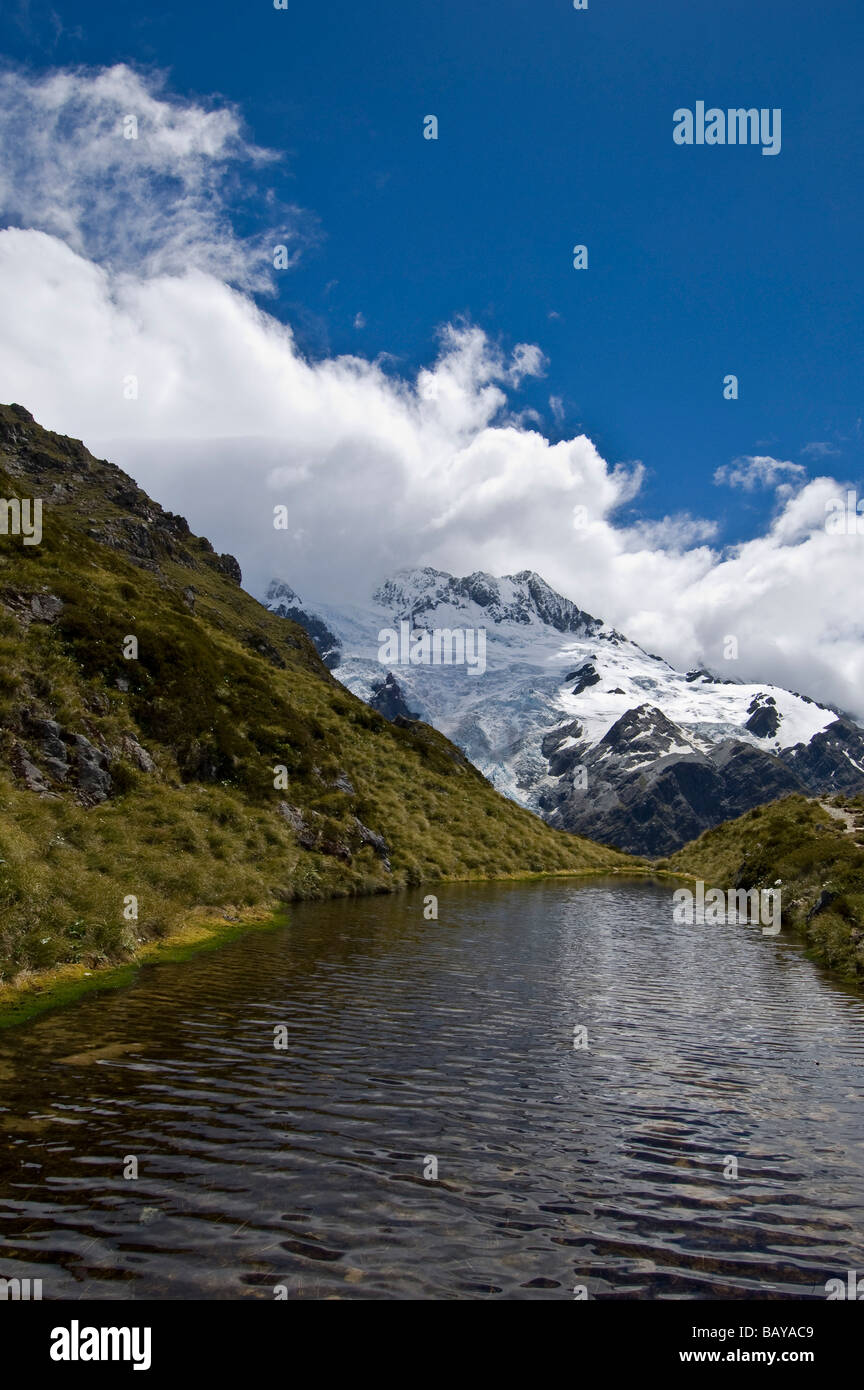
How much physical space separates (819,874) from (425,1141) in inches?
1617

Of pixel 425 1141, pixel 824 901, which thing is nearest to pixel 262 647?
pixel 824 901

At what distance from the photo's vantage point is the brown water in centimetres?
834

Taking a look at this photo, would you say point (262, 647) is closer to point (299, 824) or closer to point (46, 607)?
point (299, 824)

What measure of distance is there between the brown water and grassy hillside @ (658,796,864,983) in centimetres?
1011

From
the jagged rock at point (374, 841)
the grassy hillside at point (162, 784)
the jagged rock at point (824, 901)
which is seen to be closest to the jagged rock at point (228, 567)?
the grassy hillside at point (162, 784)

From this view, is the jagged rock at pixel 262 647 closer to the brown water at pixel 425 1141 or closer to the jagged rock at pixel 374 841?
the jagged rock at pixel 374 841

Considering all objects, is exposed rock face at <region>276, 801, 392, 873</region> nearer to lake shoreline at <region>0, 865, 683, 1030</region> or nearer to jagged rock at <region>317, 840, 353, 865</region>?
jagged rock at <region>317, 840, 353, 865</region>

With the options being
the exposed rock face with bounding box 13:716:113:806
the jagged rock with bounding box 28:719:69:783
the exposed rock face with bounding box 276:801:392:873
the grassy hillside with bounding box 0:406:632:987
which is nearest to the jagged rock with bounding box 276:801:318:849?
the exposed rock face with bounding box 276:801:392:873

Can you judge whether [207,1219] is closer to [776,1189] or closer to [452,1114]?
[452,1114]

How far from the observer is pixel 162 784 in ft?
132

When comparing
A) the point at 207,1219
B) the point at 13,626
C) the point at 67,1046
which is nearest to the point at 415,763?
the point at 13,626

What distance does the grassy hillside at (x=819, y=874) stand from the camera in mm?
31453
